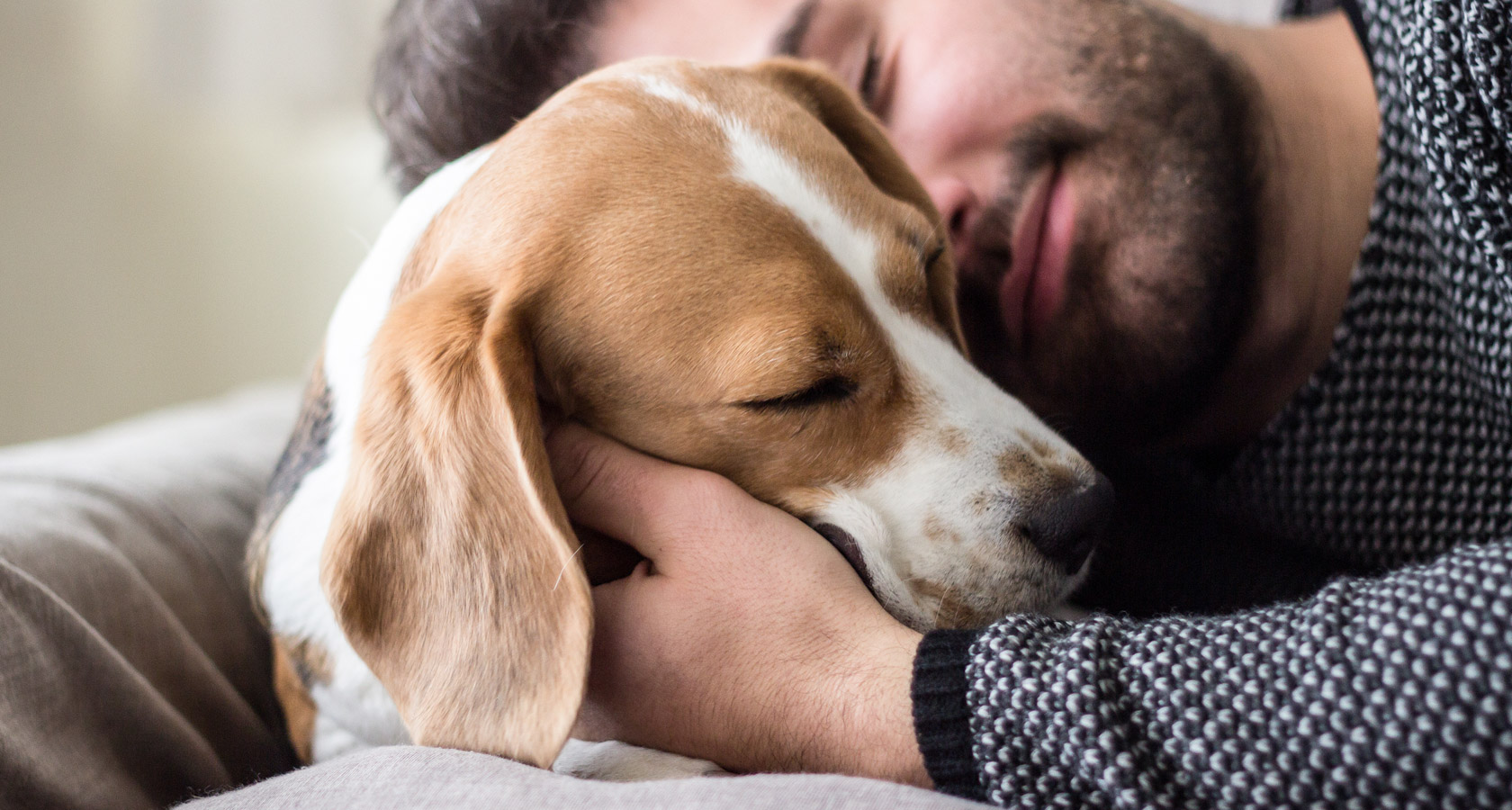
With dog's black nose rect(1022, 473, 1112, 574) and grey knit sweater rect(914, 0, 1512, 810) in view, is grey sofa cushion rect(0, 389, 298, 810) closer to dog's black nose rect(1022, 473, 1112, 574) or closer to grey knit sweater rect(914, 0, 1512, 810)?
grey knit sweater rect(914, 0, 1512, 810)

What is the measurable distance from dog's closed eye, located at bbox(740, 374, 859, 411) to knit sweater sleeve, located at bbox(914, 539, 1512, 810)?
30 cm

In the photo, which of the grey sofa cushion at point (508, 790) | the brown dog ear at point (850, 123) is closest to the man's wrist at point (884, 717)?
the grey sofa cushion at point (508, 790)

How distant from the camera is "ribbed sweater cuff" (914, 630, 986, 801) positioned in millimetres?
864

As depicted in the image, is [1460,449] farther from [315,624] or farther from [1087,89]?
[315,624]

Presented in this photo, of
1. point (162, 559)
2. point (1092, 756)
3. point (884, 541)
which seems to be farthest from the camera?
point (162, 559)

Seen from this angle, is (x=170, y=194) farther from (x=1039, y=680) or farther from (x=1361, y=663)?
(x=1361, y=663)

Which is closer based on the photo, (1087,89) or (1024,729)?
(1024,729)

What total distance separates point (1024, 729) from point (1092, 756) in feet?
0.18

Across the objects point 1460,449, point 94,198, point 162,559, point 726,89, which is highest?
point 726,89

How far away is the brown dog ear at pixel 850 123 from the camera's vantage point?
143 cm

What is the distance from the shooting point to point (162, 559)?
1.50 m

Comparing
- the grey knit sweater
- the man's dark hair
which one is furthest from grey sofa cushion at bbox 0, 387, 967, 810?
the man's dark hair

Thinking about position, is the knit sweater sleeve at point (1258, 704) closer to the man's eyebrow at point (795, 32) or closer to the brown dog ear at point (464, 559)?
the brown dog ear at point (464, 559)

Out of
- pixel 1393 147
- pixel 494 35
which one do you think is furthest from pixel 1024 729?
pixel 494 35
